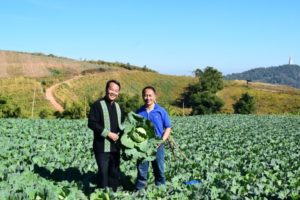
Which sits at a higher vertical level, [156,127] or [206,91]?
[206,91]

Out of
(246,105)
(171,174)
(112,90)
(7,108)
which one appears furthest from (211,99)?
(112,90)

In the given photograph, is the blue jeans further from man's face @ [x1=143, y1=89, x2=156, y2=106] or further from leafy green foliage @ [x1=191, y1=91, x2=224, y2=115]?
leafy green foliage @ [x1=191, y1=91, x2=224, y2=115]

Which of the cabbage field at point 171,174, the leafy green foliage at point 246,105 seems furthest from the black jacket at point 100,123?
the leafy green foliage at point 246,105

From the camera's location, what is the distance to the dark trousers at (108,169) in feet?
26.1

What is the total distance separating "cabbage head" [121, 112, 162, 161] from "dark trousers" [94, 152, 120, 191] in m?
0.36

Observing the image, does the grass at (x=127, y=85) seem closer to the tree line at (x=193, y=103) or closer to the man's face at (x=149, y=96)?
the tree line at (x=193, y=103)

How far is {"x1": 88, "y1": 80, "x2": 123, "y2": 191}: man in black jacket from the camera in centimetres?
776

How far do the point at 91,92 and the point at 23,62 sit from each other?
2019cm

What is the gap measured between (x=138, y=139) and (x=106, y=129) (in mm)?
546

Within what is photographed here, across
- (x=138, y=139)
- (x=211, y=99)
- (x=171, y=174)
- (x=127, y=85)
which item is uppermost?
(x=127, y=85)

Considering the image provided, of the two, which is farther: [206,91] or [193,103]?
[206,91]

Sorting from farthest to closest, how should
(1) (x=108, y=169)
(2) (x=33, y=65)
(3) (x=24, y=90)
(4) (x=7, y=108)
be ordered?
1. (2) (x=33, y=65)
2. (3) (x=24, y=90)
3. (4) (x=7, y=108)
4. (1) (x=108, y=169)

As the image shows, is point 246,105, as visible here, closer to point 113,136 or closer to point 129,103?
point 129,103

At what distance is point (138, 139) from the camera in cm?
771
